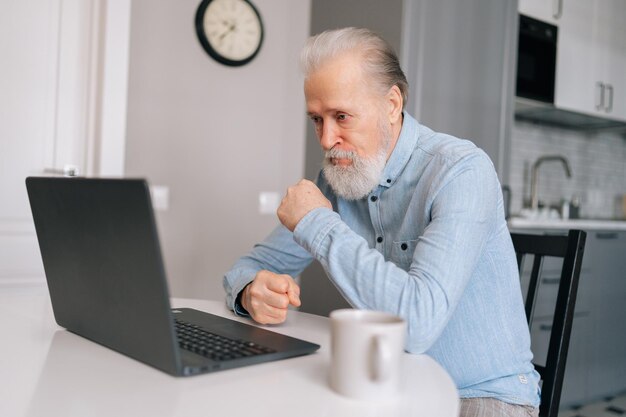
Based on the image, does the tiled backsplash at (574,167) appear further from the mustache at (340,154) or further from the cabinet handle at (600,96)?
the mustache at (340,154)

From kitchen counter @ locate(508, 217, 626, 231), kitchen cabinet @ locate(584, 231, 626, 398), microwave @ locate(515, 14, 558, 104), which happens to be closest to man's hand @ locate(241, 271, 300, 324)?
kitchen counter @ locate(508, 217, 626, 231)

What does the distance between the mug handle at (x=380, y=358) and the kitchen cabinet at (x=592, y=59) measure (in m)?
3.23

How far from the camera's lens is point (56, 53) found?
2.45 m

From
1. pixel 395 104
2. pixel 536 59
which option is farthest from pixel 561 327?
pixel 536 59

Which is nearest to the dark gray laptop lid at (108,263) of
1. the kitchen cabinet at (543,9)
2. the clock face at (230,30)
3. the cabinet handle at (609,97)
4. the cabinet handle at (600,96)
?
the clock face at (230,30)

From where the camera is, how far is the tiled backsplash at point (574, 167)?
3.87 meters

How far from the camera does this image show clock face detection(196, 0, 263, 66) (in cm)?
271

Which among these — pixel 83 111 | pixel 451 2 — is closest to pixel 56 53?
pixel 83 111

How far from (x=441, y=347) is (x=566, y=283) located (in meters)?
0.26

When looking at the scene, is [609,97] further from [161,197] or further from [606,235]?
[161,197]

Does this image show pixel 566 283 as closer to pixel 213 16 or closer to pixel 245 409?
pixel 245 409

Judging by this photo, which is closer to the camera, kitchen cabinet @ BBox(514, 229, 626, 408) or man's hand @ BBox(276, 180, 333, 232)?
man's hand @ BBox(276, 180, 333, 232)

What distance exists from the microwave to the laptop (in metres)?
2.81

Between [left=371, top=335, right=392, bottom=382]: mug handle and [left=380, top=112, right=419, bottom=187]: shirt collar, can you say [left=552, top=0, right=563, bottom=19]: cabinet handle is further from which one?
[left=371, top=335, right=392, bottom=382]: mug handle
